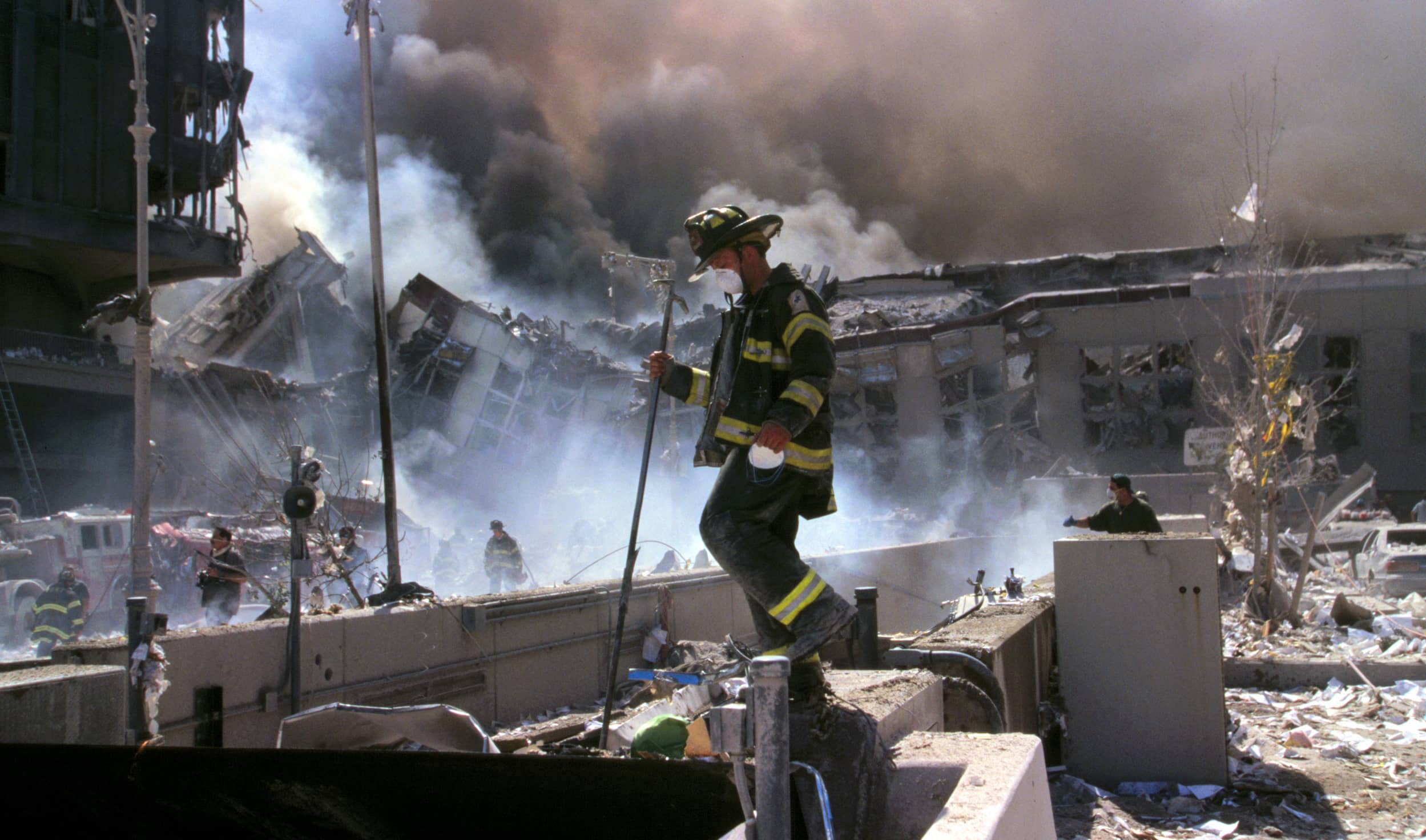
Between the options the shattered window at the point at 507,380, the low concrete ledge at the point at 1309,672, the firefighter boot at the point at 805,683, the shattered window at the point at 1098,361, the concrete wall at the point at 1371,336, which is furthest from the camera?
the shattered window at the point at 507,380

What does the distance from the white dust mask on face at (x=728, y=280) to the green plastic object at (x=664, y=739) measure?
4.59 feet

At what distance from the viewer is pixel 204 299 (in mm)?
42406

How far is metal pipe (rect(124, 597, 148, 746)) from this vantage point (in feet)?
13.0

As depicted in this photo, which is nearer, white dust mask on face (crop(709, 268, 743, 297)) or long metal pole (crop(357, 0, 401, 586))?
white dust mask on face (crop(709, 268, 743, 297))

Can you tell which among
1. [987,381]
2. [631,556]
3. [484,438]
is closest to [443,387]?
[484,438]

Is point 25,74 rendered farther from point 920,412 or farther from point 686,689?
point 686,689

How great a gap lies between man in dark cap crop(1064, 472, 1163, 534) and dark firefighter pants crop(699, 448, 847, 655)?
541 centimetres

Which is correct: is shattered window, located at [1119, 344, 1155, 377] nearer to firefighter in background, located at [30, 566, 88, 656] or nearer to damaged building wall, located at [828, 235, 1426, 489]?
damaged building wall, located at [828, 235, 1426, 489]

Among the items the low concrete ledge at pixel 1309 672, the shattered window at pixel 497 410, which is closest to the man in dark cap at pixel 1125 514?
the low concrete ledge at pixel 1309 672

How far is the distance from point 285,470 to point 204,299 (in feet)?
79.1

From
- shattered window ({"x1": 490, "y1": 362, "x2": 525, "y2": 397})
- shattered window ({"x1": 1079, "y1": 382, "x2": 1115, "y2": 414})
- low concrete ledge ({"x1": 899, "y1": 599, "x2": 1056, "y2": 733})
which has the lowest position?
low concrete ledge ({"x1": 899, "y1": 599, "x2": 1056, "y2": 733})

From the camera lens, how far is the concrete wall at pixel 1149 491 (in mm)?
20844

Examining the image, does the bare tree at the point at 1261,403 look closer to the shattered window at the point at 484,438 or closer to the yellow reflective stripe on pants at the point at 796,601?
the yellow reflective stripe on pants at the point at 796,601

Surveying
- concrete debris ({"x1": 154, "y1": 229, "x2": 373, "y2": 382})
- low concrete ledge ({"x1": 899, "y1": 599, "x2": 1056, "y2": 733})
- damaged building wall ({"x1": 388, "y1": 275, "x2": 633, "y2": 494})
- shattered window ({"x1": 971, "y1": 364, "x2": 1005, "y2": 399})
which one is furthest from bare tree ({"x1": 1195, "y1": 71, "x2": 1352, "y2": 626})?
concrete debris ({"x1": 154, "y1": 229, "x2": 373, "y2": 382})
